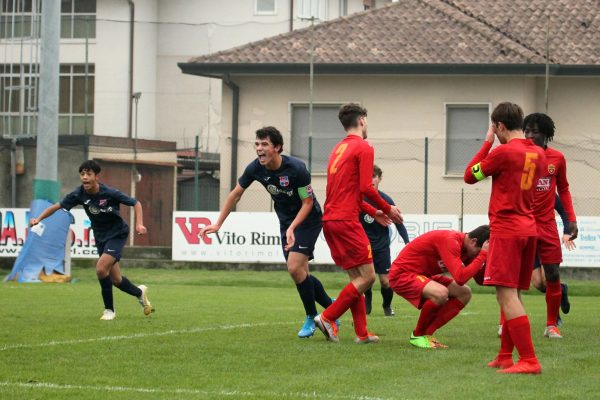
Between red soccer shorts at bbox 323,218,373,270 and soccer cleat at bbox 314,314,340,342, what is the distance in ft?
1.76

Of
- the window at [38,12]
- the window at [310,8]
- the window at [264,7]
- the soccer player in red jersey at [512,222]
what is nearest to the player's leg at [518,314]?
the soccer player in red jersey at [512,222]

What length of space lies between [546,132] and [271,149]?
2653 millimetres

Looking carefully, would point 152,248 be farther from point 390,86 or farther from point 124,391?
point 124,391

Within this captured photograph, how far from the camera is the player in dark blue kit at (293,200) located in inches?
449

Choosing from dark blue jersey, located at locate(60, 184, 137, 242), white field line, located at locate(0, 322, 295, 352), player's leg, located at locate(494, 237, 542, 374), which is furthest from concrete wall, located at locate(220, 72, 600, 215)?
player's leg, located at locate(494, 237, 542, 374)

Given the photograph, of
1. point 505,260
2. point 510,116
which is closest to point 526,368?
point 505,260

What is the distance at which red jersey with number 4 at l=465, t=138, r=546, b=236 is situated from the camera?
8.94 metres

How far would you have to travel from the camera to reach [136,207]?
14.4 m

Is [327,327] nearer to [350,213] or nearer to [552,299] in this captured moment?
[350,213]

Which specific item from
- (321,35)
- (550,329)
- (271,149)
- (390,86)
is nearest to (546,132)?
(550,329)

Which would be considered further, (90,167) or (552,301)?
(90,167)

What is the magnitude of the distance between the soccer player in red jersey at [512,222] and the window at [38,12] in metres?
31.8

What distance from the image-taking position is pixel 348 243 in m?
10.8

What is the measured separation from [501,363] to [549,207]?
9.73 ft
